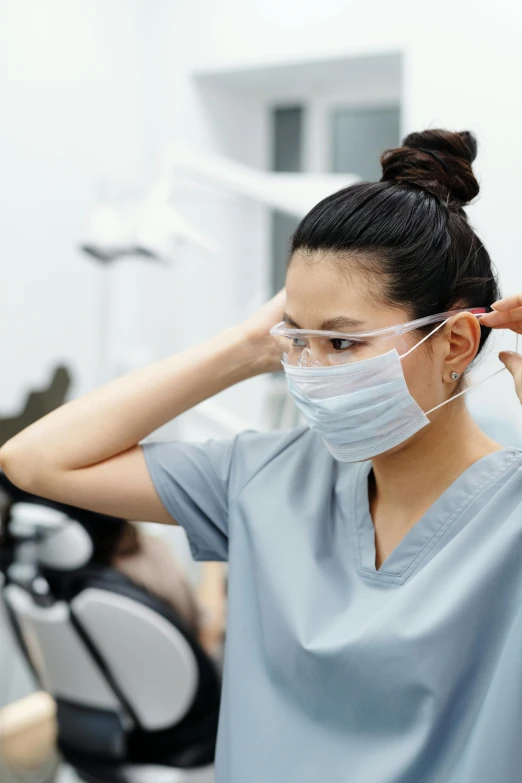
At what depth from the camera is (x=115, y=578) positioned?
1.74 m

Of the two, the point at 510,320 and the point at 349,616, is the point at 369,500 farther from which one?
the point at 510,320

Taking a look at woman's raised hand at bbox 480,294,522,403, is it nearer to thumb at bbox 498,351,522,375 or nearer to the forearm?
thumb at bbox 498,351,522,375

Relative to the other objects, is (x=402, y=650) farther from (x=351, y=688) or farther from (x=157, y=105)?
(x=157, y=105)

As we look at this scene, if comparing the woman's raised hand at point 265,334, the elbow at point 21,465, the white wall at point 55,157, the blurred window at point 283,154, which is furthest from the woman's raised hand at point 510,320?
the blurred window at point 283,154

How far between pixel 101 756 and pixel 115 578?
0.41 meters

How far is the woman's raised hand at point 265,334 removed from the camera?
3.68ft

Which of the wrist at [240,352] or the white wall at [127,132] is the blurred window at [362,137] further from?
the wrist at [240,352]

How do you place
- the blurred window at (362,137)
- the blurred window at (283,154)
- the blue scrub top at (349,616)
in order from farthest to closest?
the blurred window at (283,154) < the blurred window at (362,137) < the blue scrub top at (349,616)

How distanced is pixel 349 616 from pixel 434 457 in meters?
0.21

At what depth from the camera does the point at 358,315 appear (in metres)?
0.92

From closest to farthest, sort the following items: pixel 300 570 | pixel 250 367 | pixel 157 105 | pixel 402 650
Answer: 1. pixel 402 650
2. pixel 300 570
3. pixel 250 367
4. pixel 157 105

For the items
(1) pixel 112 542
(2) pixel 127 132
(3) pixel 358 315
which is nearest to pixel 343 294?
(3) pixel 358 315

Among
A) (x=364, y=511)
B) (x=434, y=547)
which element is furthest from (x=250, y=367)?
(x=434, y=547)

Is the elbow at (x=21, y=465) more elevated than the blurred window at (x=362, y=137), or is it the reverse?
the blurred window at (x=362, y=137)
